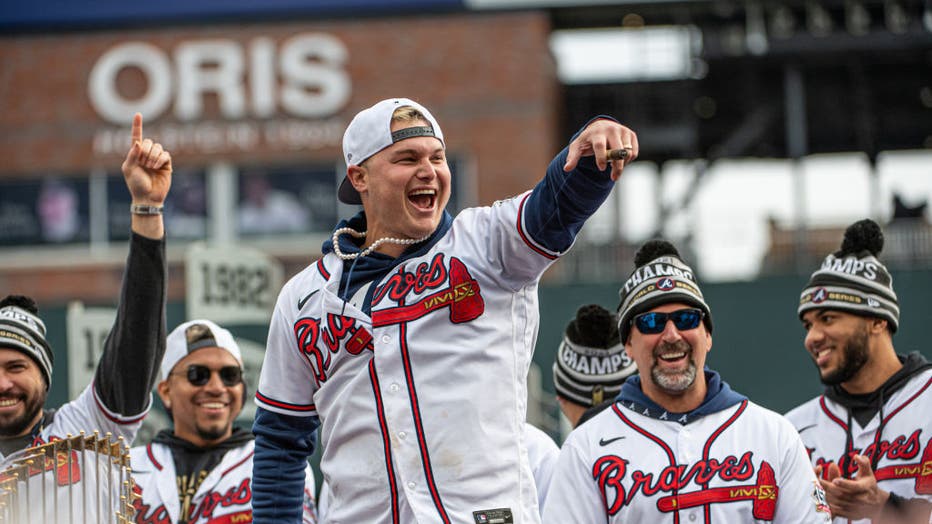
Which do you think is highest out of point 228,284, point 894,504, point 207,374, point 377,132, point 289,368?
point 228,284

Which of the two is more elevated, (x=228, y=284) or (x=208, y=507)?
(x=228, y=284)

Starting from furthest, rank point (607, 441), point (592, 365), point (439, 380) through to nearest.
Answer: point (592, 365) → point (607, 441) → point (439, 380)

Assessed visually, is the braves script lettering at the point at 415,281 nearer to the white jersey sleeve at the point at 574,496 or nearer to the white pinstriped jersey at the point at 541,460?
the white jersey sleeve at the point at 574,496

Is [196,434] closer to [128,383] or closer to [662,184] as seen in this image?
[128,383]

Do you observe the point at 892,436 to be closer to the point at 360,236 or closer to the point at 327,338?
the point at 360,236

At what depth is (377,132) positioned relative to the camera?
4.43 metres

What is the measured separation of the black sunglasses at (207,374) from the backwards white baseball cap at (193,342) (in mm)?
66

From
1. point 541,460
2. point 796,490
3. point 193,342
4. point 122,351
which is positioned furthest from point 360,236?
point 193,342

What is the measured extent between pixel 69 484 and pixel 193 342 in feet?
11.0

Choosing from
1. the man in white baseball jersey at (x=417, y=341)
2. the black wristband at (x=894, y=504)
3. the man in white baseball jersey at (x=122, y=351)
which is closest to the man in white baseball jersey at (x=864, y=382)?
the black wristband at (x=894, y=504)

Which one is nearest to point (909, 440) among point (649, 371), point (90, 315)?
point (649, 371)

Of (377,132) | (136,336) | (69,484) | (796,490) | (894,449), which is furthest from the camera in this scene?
(894,449)

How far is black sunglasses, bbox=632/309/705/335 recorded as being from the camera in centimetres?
544

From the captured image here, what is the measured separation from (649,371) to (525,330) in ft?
4.17
